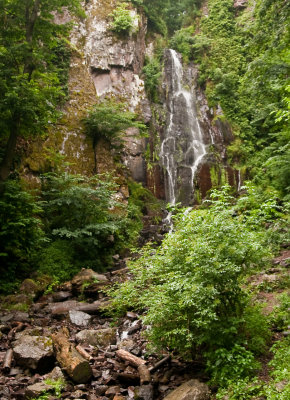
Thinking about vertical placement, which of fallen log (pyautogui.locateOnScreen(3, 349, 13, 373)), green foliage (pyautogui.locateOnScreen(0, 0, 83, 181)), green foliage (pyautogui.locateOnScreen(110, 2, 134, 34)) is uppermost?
green foliage (pyautogui.locateOnScreen(110, 2, 134, 34))

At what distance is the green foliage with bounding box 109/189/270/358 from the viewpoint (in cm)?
384

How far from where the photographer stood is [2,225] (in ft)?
27.0

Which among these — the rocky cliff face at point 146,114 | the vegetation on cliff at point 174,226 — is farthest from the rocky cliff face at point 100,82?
the vegetation on cliff at point 174,226

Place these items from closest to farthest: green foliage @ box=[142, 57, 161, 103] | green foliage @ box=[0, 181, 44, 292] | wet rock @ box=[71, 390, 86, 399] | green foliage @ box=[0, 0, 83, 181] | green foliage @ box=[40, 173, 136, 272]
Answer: wet rock @ box=[71, 390, 86, 399]
green foliage @ box=[0, 0, 83, 181]
green foliage @ box=[0, 181, 44, 292]
green foliage @ box=[40, 173, 136, 272]
green foliage @ box=[142, 57, 161, 103]

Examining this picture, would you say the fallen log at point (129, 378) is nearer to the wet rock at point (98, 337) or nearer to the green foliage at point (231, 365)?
the green foliage at point (231, 365)

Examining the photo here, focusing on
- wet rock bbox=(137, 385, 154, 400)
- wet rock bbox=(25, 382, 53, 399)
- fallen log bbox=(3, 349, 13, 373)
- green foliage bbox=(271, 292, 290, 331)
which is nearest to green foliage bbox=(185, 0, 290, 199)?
green foliage bbox=(271, 292, 290, 331)

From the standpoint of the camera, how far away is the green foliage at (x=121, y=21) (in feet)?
69.4

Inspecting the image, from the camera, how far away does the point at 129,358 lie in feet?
16.3

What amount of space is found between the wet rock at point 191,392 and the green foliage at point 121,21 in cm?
2263

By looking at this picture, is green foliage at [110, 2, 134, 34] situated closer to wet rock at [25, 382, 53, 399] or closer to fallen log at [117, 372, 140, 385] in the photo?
fallen log at [117, 372, 140, 385]

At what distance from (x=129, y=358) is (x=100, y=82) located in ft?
61.4

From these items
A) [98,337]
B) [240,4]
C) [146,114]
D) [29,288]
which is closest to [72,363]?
[98,337]

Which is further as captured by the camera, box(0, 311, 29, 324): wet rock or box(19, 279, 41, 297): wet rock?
box(19, 279, 41, 297): wet rock

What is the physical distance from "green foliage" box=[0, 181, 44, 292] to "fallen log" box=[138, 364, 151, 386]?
4.91 metres
